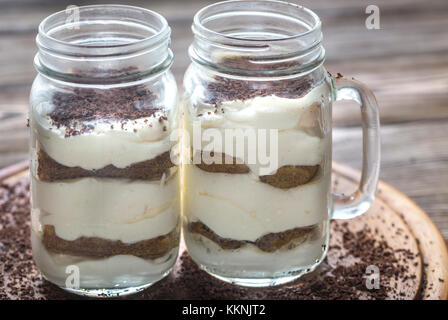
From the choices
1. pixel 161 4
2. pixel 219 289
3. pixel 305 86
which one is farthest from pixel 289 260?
pixel 161 4

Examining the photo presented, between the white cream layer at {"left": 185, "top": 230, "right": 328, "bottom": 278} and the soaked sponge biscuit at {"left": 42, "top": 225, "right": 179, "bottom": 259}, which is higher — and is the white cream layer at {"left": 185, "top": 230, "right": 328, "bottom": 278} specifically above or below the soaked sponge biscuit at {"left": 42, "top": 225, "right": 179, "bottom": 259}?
below

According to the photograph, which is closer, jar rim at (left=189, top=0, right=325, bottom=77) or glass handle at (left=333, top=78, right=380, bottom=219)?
jar rim at (left=189, top=0, right=325, bottom=77)

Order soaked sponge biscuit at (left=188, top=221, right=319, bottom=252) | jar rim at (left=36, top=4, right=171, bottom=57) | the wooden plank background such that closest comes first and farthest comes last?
1. jar rim at (left=36, top=4, right=171, bottom=57)
2. soaked sponge biscuit at (left=188, top=221, right=319, bottom=252)
3. the wooden plank background

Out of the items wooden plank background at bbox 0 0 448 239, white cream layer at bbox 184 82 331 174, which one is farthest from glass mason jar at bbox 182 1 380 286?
wooden plank background at bbox 0 0 448 239

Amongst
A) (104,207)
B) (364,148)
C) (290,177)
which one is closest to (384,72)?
(364,148)

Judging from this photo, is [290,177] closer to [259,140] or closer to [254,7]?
[259,140]

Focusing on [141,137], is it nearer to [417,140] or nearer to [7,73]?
[417,140]

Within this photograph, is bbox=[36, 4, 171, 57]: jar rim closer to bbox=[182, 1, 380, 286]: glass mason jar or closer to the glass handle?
bbox=[182, 1, 380, 286]: glass mason jar
